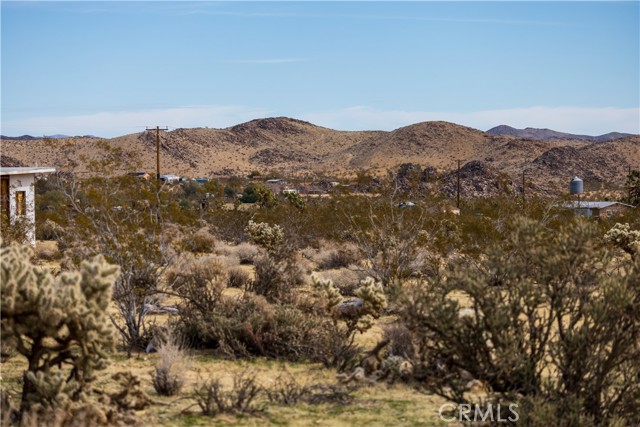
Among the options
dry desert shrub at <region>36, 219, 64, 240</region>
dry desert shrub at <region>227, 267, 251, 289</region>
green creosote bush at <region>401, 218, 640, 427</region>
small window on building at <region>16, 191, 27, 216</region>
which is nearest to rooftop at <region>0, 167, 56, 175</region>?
small window on building at <region>16, 191, 27, 216</region>

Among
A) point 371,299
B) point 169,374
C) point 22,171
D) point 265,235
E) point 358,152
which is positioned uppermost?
point 358,152

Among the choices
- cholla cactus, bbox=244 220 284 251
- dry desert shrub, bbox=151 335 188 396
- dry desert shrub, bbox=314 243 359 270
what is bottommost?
dry desert shrub, bbox=151 335 188 396

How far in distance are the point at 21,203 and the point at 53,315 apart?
842 inches

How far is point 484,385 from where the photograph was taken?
24.8 feet

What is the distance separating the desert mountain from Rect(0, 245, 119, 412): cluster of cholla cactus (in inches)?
3016

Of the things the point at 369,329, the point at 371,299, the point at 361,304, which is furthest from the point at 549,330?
the point at 369,329

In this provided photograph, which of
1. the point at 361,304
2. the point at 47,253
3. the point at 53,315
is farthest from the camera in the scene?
the point at 47,253

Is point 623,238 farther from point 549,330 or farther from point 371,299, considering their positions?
point 549,330

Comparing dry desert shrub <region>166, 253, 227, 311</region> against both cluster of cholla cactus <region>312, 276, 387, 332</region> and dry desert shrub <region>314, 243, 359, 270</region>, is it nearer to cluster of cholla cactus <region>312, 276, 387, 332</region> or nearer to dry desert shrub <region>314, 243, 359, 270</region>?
cluster of cholla cactus <region>312, 276, 387, 332</region>

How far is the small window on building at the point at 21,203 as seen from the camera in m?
26.5

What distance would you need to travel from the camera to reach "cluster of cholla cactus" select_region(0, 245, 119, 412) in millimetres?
7242

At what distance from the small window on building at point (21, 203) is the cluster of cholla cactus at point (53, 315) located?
20.1m

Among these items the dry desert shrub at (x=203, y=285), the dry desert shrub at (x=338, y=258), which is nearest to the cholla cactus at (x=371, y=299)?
the dry desert shrub at (x=203, y=285)

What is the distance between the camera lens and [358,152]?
121m
